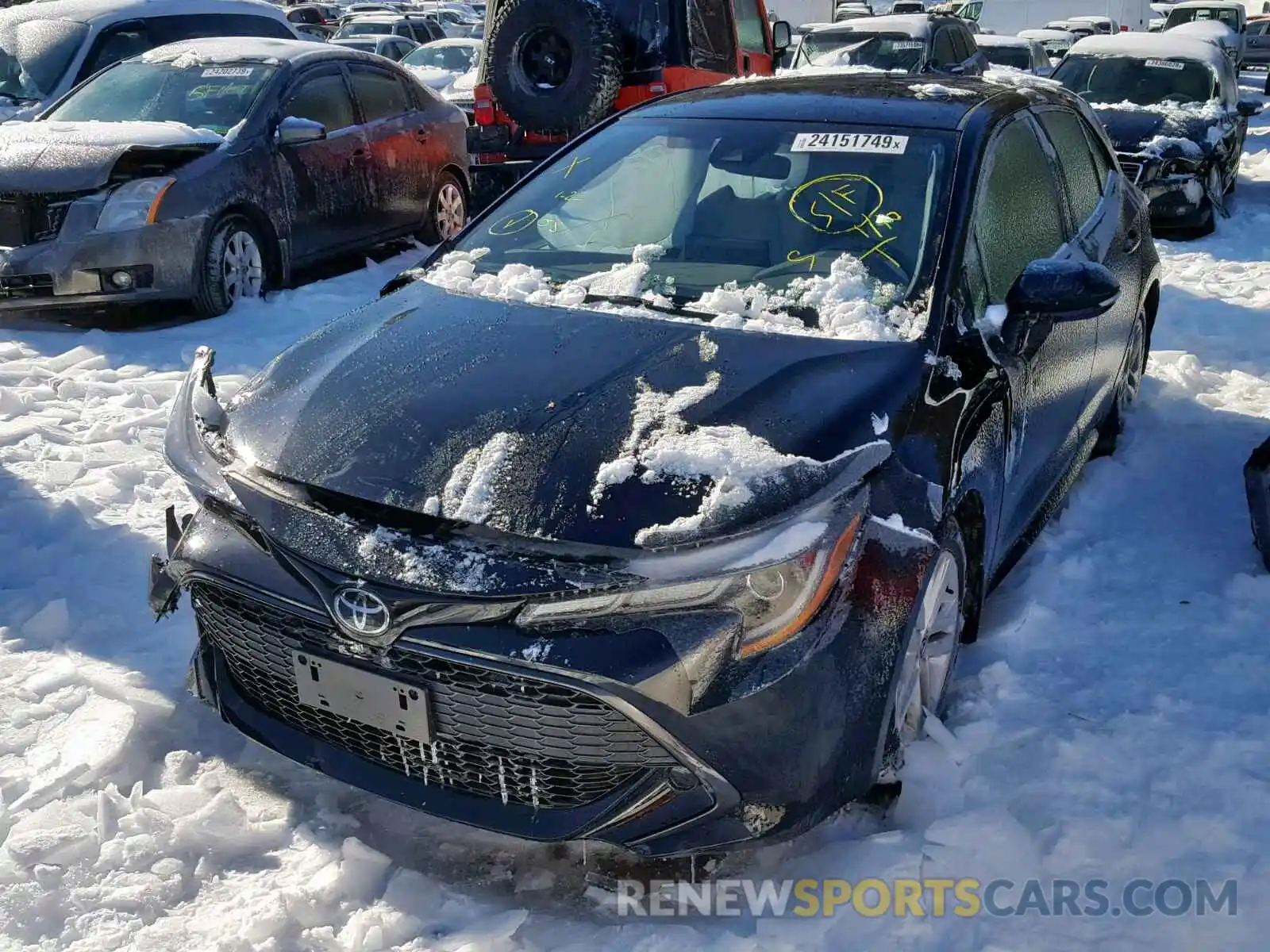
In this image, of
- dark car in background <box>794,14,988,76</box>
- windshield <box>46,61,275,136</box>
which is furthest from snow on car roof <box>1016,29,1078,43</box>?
windshield <box>46,61,275,136</box>

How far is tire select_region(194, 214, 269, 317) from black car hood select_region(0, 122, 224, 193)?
0.45 m

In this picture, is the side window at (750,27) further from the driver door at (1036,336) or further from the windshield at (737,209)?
the windshield at (737,209)

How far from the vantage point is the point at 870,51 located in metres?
12.8

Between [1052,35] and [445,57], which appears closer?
[445,57]

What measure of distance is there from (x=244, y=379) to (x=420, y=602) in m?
3.94

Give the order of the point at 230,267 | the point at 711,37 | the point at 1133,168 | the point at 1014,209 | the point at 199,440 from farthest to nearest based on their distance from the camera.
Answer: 1. the point at 1133,168
2. the point at 711,37
3. the point at 230,267
4. the point at 1014,209
5. the point at 199,440

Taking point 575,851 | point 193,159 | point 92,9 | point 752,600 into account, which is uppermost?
point 92,9

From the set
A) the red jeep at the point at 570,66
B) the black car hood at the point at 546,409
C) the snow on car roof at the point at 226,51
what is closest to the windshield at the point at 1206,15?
the red jeep at the point at 570,66

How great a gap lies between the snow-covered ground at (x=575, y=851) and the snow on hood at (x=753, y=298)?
1.04 meters

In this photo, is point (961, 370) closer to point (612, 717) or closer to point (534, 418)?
point (534, 418)

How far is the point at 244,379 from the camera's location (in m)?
5.90

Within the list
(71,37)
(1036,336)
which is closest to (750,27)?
(71,37)

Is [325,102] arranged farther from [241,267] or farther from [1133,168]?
[1133,168]

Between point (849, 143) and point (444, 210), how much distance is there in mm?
6073
